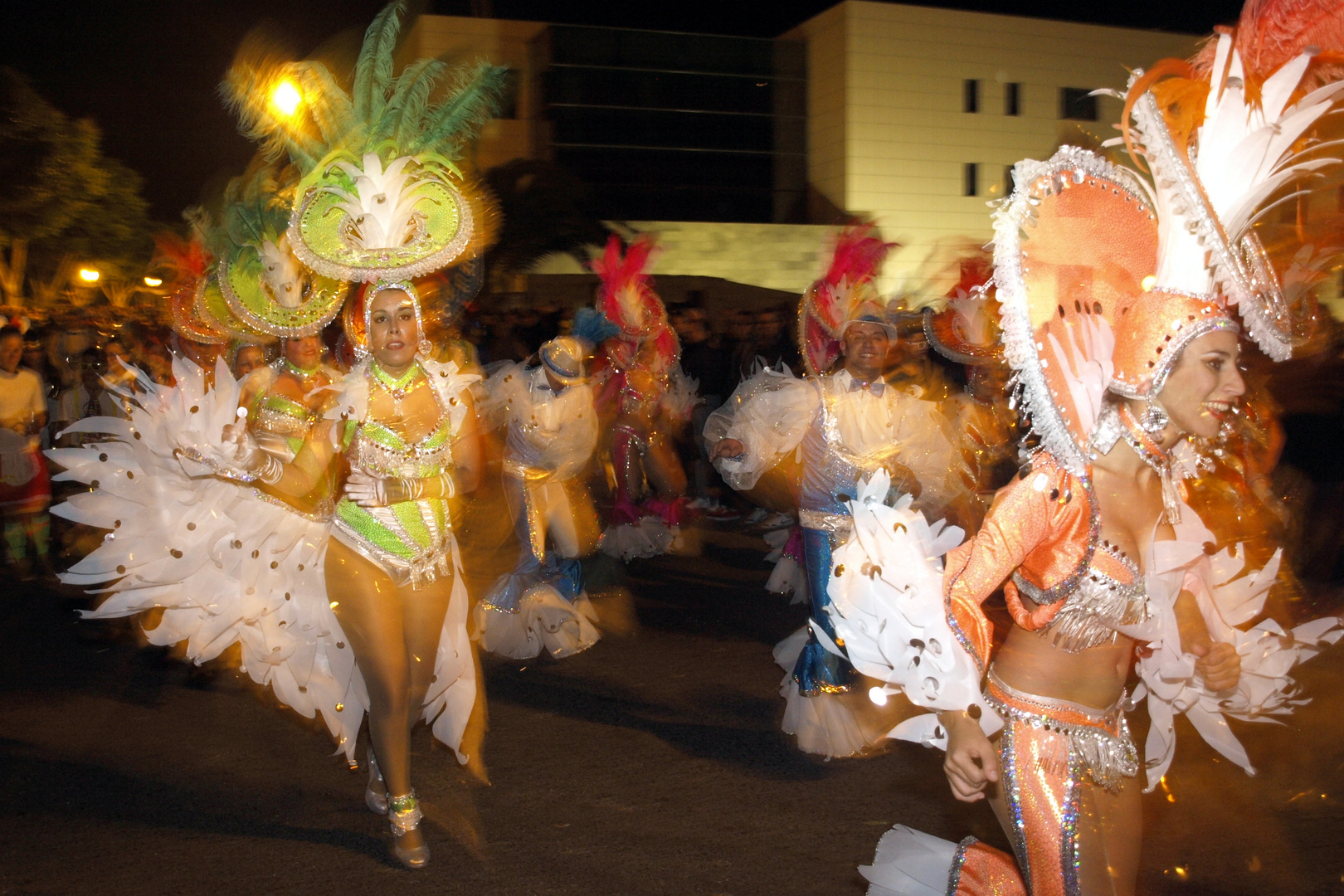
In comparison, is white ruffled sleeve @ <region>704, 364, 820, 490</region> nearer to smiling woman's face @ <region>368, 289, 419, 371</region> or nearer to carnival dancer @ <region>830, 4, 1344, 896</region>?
smiling woman's face @ <region>368, 289, 419, 371</region>

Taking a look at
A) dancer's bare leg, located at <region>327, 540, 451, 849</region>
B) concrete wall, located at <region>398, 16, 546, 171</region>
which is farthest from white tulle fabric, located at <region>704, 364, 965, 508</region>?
concrete wall, located at <region>398, 16, 546, 171</region>

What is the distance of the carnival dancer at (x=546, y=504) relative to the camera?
272 inches

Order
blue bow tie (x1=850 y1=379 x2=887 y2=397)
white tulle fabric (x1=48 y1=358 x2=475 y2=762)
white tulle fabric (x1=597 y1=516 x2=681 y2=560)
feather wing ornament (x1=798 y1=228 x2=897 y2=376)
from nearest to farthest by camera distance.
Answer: white tulle fabric (x1=48 y1=358 x2=475 y2=762), blue bow tie (x1=850 y1=379 x2=887 y2=397), feather wing ornament (x1=798 y1=228 x2=897 y2=376), white tulle fabric (x1=597 y1=516 x2=681 y2=560)

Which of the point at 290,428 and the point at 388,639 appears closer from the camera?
the point at 388,639

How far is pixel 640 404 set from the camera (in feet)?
30.6

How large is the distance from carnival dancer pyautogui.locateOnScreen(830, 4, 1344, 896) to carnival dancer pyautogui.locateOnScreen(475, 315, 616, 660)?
457 centimetres

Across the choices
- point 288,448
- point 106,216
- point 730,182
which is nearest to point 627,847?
point 288,448

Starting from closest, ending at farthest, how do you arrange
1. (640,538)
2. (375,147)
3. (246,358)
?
(375,147) < (246,358) < (640,538)

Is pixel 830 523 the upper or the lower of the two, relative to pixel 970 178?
lower

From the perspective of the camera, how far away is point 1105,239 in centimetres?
259

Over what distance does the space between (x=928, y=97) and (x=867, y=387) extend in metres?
30.4

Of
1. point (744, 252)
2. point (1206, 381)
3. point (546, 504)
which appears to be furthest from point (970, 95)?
point (1206, 381)

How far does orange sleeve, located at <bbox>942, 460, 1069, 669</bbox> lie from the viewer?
238 centimetres

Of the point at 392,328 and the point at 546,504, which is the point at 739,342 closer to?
the point at 546,504
